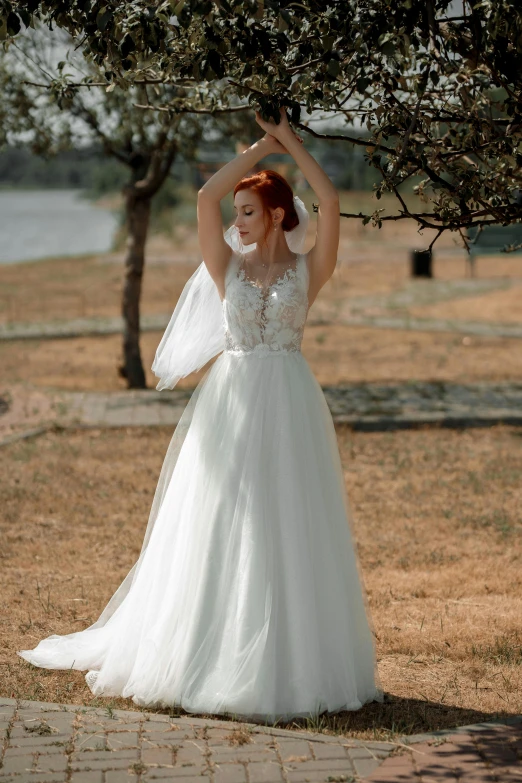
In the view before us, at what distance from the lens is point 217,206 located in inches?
197

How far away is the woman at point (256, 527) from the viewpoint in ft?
15.3

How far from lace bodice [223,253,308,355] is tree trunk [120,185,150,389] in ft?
31.7

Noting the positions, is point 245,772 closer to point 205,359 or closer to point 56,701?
point 56,701

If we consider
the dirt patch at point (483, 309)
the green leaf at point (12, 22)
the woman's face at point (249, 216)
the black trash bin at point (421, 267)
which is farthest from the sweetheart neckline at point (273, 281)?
the black trash bin at point (421, 267)

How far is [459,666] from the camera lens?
5.57 meters

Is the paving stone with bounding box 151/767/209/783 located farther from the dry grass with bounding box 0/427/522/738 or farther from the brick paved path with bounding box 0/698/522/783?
the dry grass with bounding box 0/427/522/738

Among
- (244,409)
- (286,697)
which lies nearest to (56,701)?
(286,697)

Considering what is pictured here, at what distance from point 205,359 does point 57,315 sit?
19417 millimetres

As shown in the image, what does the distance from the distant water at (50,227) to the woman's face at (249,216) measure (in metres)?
41.5

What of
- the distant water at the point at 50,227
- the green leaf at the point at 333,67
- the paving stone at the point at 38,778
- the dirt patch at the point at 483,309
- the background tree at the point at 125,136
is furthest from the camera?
the distant water at the point at 50,227

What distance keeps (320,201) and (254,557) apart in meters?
1.57

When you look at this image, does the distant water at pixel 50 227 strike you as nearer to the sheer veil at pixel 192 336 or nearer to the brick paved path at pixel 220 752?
the sheer veil at pixel 192 336

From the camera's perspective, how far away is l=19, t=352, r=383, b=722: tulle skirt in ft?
15.3

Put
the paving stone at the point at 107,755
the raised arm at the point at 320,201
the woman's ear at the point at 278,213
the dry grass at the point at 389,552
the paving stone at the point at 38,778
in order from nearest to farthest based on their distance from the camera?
1. the paving stone at the point at 38,778
2. the paving stone at the point at 107,755
3. the raised arm at the point at 320,201
4. the woman's ear at the point at 278,213
5. the dry grass at the point at 389,552
